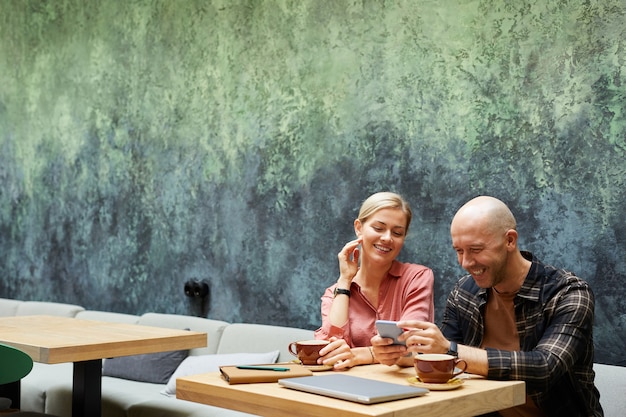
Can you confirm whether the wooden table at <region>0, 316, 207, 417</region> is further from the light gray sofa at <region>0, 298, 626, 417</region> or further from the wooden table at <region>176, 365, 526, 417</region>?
the wooden table at <region>176, 365, 526, 417</region>

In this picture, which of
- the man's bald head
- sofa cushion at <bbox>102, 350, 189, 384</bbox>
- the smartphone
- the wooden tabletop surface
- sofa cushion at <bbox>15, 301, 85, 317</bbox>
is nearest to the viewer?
the smartphone

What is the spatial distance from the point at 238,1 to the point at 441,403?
3189 mm

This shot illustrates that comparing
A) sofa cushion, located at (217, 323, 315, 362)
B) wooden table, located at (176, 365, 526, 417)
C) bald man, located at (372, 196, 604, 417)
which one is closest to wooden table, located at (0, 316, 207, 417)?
sofa cushion, located at (217, 323, 315, 362)

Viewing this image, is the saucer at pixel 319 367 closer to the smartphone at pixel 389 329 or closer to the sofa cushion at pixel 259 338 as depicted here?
the smartphone at pixel 389 329

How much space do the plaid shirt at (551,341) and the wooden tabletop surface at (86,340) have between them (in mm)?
1253

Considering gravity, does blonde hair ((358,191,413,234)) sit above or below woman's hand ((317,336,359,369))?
above

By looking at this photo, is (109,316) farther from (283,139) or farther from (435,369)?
(435,369)

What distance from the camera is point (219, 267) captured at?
4633mm

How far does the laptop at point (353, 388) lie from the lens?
186cm

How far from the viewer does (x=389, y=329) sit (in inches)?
89.0

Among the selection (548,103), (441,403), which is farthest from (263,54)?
(441,403)

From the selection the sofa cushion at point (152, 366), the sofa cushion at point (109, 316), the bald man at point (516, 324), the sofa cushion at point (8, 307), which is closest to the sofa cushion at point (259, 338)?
the sofa cushion at point (152, 366)

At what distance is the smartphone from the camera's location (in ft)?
7.37

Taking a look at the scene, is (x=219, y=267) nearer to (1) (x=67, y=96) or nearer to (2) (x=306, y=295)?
(2) (x=306, y=295)
